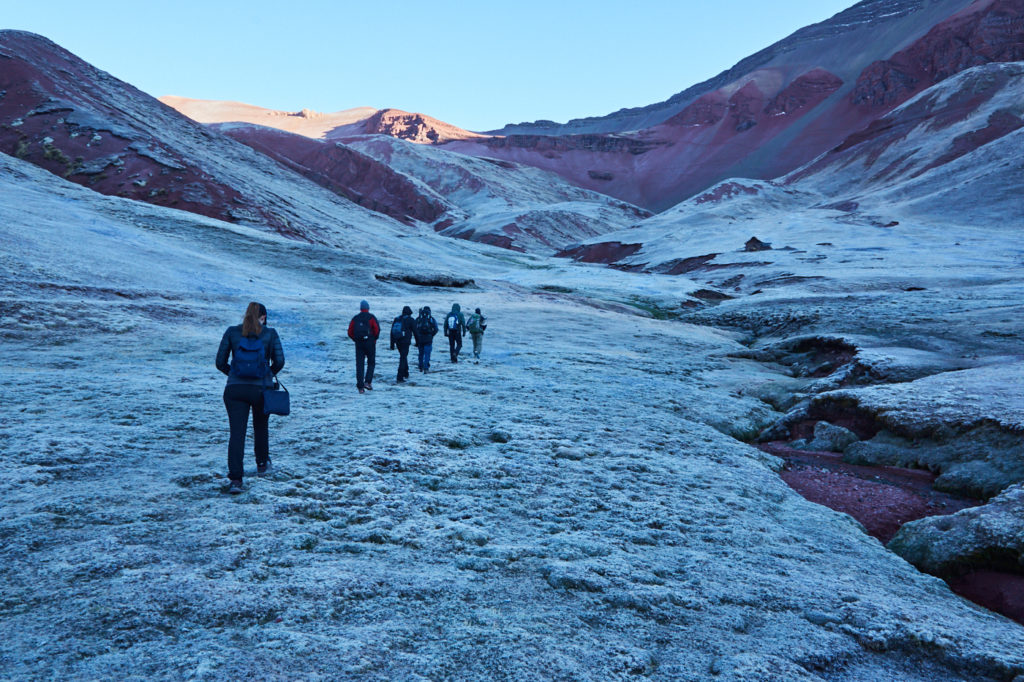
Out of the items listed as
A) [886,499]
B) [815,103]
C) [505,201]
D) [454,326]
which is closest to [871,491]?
[886,499]

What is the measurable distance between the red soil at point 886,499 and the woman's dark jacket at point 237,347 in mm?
8658

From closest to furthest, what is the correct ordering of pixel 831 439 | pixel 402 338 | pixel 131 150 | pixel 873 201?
pixel 831 439 → pixel 402 338 → pixel 131 150 → pixel 873 201

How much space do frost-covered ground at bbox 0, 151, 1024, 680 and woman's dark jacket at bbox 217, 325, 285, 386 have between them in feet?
4.80

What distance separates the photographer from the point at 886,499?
995 centimetres

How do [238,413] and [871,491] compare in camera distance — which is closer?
[238,413]

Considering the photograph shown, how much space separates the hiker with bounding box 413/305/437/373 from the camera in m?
16.1

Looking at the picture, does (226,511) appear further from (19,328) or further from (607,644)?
(19,328)

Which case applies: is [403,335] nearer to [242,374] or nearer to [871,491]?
[242,374]

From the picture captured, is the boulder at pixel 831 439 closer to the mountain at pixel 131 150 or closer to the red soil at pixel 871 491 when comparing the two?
the red soil at pixel 871 491

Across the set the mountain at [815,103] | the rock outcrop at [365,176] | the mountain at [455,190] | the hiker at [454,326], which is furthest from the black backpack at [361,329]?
the mountain at [815,103]

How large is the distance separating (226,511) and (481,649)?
380 cm

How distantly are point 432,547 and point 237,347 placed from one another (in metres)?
3.50

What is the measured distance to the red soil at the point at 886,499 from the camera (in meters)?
7.02

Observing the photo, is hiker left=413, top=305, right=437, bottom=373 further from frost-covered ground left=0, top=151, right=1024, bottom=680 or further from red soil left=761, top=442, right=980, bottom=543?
red soil left=761, top=442, right=980, bottom=543
